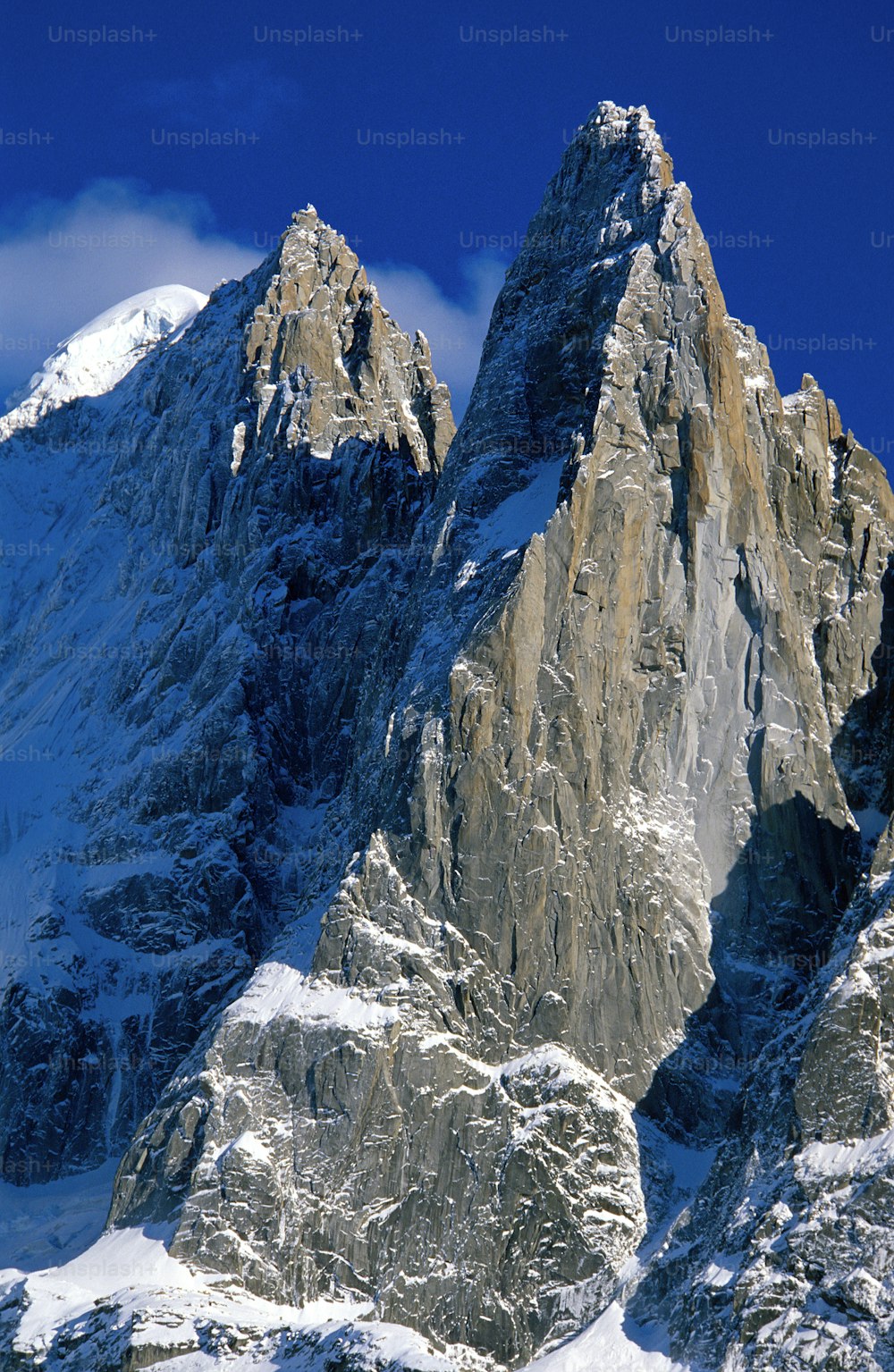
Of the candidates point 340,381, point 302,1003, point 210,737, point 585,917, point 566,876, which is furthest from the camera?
point 340,381

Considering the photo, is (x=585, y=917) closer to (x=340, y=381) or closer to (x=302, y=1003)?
(x=302, y=1003)

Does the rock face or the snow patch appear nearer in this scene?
the rock face

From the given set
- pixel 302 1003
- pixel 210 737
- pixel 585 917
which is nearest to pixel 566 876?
pixel 585 917

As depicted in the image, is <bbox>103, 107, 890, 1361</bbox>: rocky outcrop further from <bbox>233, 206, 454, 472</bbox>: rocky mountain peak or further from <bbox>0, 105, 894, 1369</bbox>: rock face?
<bbox>233, 206, 454, 472</bbox>: rocky mountain peak

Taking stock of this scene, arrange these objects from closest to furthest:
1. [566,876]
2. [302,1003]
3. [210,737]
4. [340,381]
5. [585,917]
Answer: [585,917] → [566,876] → [302,1003] → [210,737] → [340,381]

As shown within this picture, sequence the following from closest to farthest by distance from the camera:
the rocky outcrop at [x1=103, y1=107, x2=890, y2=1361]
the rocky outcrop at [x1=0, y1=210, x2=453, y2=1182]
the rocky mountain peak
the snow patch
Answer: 1. the rocky outcrop at [x1=103, y1=107, x2=890, y2=1361]
2. the snow patch
3. the rocky outcrop at [x1=0, y1=210, x2=453, y2=1182]
4. the rocky mountain peak

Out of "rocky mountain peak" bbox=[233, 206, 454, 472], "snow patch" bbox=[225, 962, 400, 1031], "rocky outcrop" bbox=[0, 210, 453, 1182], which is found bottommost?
"snow patch" bbox=[225, 962, 400, 1031]

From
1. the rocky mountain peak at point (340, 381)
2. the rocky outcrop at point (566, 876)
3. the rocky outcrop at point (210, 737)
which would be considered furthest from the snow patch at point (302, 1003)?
the rocky mountain peak at point (340, 381)

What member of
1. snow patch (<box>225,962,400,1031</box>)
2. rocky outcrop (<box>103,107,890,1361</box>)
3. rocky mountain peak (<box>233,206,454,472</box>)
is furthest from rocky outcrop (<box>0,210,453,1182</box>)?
rocky outcrop (<box>103,107,890,1361</box>)

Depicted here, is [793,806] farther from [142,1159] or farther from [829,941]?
[142,1159]
